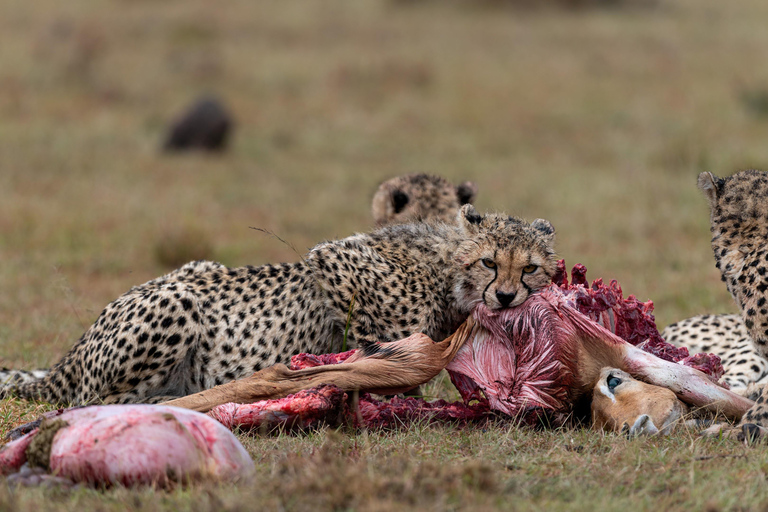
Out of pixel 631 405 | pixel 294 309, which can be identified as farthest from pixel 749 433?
pixel 294 309

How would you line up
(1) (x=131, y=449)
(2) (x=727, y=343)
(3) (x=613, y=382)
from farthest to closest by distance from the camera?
(2) (x=727, y=343), (3) (x=613, y=382), (1) (x=131, y=449)

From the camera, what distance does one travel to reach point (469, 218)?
184 inches

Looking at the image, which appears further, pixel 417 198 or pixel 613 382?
pixel 417 198

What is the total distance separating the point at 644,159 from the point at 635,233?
10.7ft

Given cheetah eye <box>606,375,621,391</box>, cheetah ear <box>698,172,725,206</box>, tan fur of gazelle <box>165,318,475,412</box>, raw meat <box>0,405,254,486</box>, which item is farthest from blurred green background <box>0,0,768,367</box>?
raw meat <box>0,405,254,486</box>

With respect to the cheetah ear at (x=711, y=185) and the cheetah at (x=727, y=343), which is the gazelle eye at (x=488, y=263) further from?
the cheetah at (x=727, y=343)

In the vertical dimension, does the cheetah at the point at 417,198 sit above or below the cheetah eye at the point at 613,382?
above

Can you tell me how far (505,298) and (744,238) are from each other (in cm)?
135

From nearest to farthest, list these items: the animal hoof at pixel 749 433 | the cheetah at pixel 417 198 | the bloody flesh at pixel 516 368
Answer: the animal hoof at pixel 749 433 < the bloody flesh at pixel 516 368 < the cheetah at pixel 417 198

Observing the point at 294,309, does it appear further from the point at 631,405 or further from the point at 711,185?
the point at 711,185

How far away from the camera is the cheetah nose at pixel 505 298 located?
4.29 metres

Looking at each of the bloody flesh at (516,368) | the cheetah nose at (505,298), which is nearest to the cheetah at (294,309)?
the cheetah nose at (505,298)

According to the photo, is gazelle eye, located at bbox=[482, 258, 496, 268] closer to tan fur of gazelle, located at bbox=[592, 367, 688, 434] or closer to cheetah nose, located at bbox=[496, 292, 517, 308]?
cheetah nose, located at bbox=[496, 292, 517, 308]

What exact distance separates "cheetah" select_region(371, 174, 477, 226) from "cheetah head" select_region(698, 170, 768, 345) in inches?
72.2
